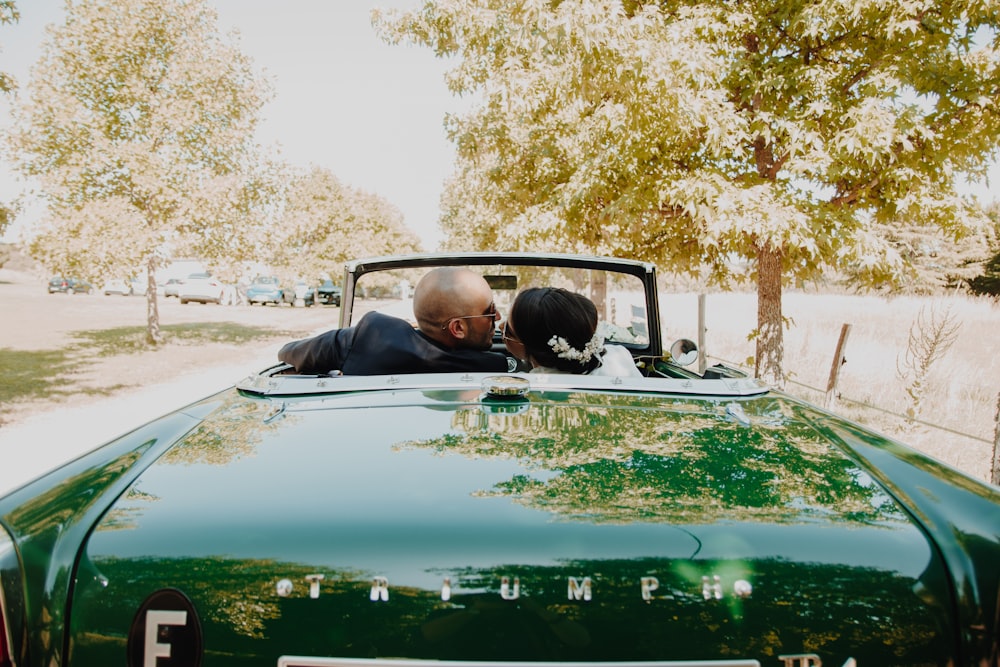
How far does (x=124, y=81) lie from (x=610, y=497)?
18.2 meters

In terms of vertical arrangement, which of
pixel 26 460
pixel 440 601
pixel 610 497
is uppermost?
pixel 610 497

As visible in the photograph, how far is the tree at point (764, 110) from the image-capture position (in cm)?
622

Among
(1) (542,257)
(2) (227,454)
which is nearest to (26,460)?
(1) (542,257)

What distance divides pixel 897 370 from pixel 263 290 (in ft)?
137

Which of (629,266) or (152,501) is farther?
(629,266)

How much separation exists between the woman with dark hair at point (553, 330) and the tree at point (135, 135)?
14896 millimetres

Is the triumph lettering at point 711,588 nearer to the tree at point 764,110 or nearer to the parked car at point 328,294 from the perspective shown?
the tree at point 764,110

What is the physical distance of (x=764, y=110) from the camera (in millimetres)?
7113

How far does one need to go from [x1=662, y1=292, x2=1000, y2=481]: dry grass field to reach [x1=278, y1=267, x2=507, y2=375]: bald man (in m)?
2.60

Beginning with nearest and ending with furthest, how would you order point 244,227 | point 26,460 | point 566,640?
1. point 566,640
2. point 26,460
3. point 244,227

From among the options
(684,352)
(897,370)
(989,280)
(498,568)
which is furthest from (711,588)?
(989,280)

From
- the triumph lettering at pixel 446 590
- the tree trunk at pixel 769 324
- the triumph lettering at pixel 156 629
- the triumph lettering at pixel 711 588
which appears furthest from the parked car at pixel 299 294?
the triumph lettering at pixel 711 588

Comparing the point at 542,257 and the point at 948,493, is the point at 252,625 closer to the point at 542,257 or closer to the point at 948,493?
the point at 948,493

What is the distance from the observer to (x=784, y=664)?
1.15 m
